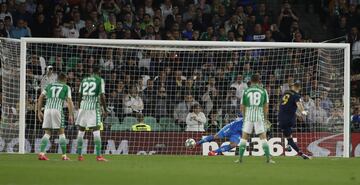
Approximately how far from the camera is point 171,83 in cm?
2583

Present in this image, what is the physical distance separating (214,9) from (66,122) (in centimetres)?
712

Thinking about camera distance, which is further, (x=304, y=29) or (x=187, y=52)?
(x=304, y=29)

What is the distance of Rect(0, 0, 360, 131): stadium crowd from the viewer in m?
25.5

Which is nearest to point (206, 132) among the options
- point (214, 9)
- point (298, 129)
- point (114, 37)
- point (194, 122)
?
point (194, 122)

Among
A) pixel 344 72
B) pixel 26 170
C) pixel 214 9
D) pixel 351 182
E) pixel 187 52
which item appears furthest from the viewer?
pixel 214 9

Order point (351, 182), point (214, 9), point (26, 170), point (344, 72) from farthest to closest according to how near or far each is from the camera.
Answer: point (214, 9) → point (344, 72) → point (26, 170) → point (351, 182)

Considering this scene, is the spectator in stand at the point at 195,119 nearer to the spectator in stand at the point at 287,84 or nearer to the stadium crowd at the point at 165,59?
the stadium crowd at the point at 165,59

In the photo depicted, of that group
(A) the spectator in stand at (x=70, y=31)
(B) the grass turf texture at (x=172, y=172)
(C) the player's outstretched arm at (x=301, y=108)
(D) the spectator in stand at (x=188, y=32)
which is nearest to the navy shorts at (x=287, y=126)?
(C) the player's outstretched arm at (x=301, y=108)

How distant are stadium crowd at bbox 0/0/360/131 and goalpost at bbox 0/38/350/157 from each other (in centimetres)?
3

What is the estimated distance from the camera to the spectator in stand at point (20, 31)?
89.5ft

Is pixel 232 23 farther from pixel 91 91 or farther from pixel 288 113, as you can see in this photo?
pixel 91 91

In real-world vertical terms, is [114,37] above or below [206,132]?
above

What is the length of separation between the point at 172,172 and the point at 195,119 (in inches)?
341

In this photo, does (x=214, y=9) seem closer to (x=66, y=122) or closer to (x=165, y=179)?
(x=66, y=122)
